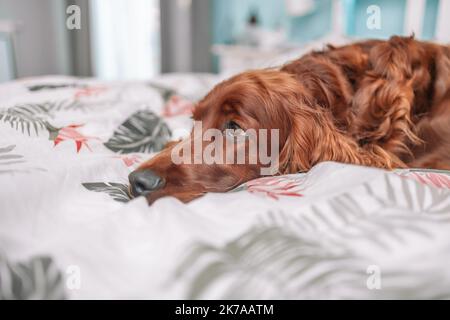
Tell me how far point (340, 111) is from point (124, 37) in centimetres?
384

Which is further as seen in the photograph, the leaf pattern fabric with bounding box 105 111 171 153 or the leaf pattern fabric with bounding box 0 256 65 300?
the leaf pattern fabric with bounding box 105 111 171 153

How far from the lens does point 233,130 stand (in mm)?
1243

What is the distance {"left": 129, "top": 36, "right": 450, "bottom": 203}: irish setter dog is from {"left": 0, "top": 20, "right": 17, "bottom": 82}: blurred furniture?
3561mm

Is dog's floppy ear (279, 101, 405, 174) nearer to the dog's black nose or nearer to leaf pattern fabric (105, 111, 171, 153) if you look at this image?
the dog's black nose

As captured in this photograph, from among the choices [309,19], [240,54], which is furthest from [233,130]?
[309,19]

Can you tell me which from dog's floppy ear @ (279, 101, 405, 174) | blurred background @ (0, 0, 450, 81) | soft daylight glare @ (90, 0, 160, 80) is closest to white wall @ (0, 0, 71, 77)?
blurred background @ (0, 0, 450, 81)

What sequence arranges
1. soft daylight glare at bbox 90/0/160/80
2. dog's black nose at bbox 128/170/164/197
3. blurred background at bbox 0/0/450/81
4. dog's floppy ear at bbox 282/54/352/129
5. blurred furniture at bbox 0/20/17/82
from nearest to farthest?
1. dog's black nose at bbox 128/170/164/197
2. dog's floppy ear at bbox 282/54/352/129
3. blurred background at bbox 0/0/450/81
4. blurred furniture at bbox 0/20/17/82
5. soft daylight glare at bbox 90/0/160/80

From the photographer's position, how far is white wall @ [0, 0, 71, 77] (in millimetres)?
4344

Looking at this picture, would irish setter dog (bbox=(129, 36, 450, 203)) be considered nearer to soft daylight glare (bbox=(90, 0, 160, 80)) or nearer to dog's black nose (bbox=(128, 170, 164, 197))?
dog's black nose (bbox=(128, 170, 164, 197))

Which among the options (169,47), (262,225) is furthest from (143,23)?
(262,225)

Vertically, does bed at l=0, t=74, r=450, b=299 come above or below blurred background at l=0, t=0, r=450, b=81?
below

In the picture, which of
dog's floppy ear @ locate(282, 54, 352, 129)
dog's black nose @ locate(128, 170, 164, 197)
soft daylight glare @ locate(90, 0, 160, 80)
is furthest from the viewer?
soft daylight glare @ locate(90, 0, 160, 80)

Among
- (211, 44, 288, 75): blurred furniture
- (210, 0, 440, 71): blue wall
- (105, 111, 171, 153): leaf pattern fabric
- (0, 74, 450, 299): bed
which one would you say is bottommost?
(105, 111, 171, 153): leaf pattern fabric
